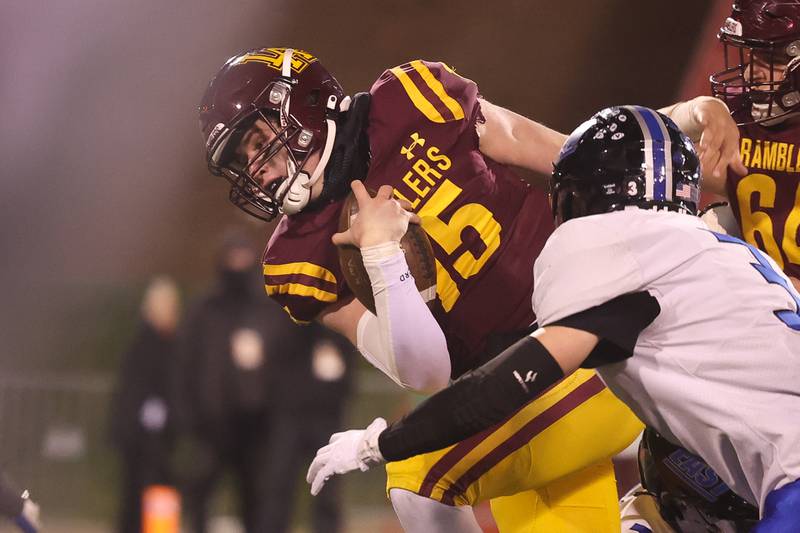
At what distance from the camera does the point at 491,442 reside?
2.27 meters

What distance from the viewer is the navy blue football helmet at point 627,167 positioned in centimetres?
186

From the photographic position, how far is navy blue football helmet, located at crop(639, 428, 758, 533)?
2084 mm

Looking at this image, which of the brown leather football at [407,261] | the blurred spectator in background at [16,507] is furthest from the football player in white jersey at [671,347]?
the blurred spectator in background at [16,507]

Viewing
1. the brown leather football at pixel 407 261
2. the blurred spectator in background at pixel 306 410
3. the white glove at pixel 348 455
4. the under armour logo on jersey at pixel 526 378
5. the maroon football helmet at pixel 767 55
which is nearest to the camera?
the under armour logo on jersey at pixel 526 378

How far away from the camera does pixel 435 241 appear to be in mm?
2416

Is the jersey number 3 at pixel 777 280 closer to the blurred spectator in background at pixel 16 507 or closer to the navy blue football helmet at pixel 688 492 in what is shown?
the navy blue football helmet at pixel 688 492

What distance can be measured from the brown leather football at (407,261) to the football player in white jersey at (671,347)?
1.74 ft

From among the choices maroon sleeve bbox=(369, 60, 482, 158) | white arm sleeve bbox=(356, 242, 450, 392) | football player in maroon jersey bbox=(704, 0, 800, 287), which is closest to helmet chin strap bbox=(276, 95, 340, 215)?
maroon sleeve bbox=(369, 60, 482, 158)

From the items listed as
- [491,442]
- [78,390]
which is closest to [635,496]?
[491,442]

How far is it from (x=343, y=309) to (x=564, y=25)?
12.8 feet

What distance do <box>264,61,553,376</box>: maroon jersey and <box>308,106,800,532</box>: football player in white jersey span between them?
0.60 m

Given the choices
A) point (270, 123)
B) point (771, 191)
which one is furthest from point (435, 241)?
point (771, 191)

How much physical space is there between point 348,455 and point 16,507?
1.41m

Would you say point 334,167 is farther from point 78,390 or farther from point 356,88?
point 78,390
